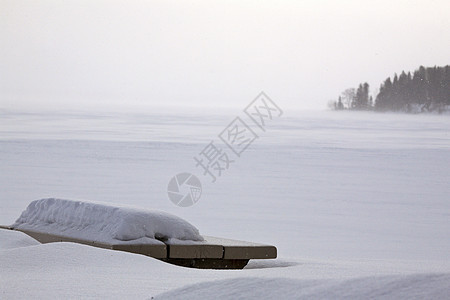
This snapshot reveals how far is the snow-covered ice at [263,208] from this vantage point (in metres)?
4.21

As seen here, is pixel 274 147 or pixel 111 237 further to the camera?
pixel 274 147

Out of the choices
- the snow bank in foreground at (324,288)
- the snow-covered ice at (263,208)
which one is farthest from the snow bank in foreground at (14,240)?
the snow bank in foreground at (324,288)

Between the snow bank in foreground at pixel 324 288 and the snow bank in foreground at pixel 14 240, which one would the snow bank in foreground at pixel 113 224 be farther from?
the snow bank in foreground at pixel 324 288

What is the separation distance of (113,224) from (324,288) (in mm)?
3134

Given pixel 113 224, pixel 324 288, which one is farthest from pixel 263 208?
pixel 324 288

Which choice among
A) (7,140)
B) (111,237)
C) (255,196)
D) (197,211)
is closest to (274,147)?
(7,140)

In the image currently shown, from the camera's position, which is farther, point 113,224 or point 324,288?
point 113,224

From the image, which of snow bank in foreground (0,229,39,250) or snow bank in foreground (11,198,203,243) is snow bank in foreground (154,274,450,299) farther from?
snow bank in foreground (0,229,39,250)

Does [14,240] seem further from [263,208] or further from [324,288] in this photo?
[263,208]

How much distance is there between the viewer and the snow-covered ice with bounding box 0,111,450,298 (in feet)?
13.8

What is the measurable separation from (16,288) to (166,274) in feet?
3.22

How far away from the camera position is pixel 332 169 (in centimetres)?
1861

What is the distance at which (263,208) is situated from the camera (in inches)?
478

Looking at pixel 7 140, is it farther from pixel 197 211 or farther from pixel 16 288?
pixel 16 288
